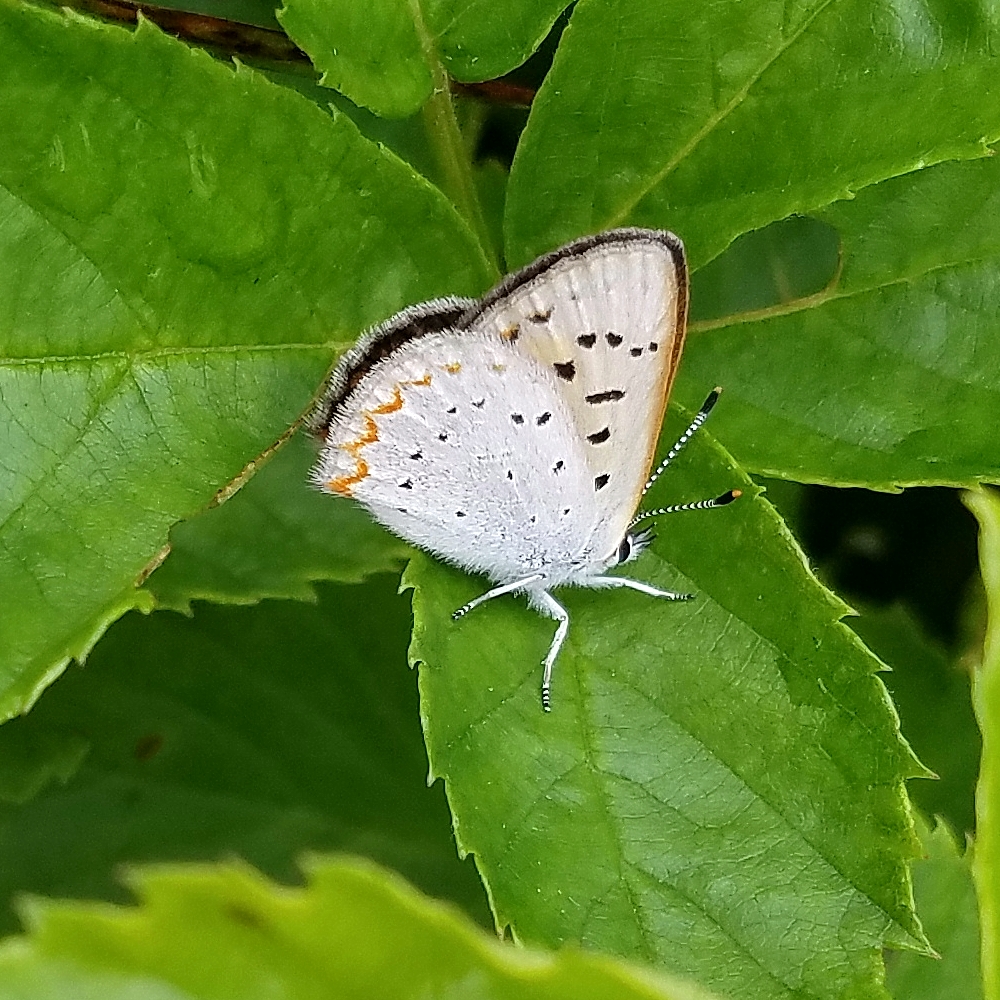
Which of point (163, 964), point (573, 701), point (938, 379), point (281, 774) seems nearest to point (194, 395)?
point (573, 701)

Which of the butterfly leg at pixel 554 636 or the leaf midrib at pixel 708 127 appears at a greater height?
the leaf midrib at pixel 708 127

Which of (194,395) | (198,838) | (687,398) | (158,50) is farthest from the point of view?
(198,838)

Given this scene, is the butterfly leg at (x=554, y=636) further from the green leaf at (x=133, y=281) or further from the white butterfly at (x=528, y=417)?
the green leaf at (x=133, y=281)

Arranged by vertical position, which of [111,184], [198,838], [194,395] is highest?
[111,184]

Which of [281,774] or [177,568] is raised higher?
[177,568]

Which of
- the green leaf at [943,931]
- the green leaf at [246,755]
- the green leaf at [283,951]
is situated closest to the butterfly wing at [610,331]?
the green leaf at [246,755]

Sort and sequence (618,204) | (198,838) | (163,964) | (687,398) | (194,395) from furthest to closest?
(198,838)
(687,398)
(618,204)
(194,395)
(163,964)

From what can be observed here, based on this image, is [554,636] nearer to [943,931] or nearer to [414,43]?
[414,43]

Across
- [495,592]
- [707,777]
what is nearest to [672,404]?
[495,592]

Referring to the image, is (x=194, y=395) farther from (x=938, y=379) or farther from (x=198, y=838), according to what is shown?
(x=198, y=838)
